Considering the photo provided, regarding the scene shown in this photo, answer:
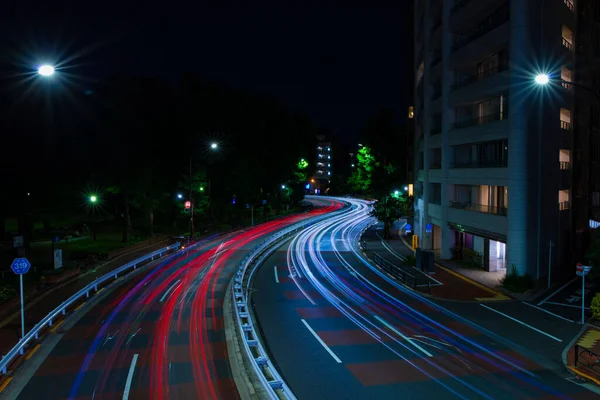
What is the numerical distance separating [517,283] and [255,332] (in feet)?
49.8

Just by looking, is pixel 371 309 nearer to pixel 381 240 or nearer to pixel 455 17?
pixel 455 17

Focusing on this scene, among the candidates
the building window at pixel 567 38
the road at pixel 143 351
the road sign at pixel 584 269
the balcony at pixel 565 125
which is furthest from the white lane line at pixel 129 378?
the building window at pixel 567 38

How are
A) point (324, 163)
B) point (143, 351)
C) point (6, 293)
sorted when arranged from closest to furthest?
point (143, 351) → point (6, 293) → point (324, 163)

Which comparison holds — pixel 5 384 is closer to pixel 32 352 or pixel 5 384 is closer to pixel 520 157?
pixel 32 352

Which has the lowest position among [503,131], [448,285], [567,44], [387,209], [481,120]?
[448,285]

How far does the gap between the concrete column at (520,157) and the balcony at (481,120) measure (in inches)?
89.6

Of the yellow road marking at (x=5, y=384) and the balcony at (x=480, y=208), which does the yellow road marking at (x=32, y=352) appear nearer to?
the yellow road marking at (x=5, y=384)

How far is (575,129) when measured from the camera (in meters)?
32.4

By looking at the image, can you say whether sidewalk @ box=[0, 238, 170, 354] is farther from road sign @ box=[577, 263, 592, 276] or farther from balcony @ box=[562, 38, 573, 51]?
balcony @ box=[562, 38, 573, 51]

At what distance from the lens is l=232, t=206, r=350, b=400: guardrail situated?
37.9 feet

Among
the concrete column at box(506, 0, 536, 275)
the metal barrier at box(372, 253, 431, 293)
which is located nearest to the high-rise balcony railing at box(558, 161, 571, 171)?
the concrete column at box(506, 0, 536, 275)

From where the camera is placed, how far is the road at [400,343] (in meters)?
12.8

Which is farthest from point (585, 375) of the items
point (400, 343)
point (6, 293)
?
point (6, 293)

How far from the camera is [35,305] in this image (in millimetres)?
21484
